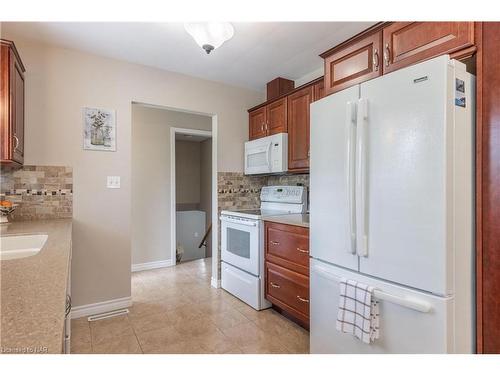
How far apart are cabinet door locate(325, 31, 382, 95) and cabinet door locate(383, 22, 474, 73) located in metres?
0.06

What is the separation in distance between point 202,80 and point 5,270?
2693 millimetres

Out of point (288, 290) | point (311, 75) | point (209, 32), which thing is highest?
point (311, 75)

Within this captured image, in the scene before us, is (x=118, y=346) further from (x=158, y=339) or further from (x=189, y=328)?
(x=189, y=328)

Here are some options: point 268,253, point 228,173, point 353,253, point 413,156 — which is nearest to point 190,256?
point 228,173

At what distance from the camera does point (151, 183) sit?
397 cm

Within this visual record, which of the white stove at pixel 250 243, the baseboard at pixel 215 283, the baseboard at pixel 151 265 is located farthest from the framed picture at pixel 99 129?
the baseboard at pixel 151 265

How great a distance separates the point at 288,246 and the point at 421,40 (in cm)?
161

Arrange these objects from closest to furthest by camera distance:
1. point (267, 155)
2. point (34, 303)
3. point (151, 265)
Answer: point (34, 303) → point (267, 155) → point (151, 265)

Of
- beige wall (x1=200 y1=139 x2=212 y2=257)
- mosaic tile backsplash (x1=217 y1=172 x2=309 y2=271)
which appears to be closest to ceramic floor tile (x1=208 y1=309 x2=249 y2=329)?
mosaic tile backsplash (x1=217 y1=172 x2=309 y2=271)

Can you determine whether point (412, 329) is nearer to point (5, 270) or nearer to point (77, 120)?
point (5, 270)

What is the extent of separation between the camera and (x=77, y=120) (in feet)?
8.18


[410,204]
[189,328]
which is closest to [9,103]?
[189,328]

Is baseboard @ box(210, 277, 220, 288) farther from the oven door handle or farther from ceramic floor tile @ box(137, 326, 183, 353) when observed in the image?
ceramic floor tile @ box(137, 326, 183, 353)

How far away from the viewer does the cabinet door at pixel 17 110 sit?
198 cm
